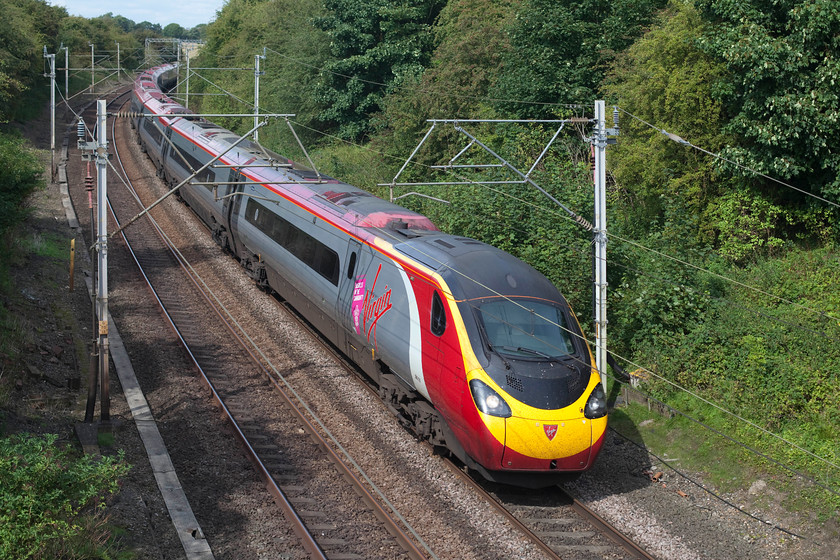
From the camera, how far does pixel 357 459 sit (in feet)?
37.1

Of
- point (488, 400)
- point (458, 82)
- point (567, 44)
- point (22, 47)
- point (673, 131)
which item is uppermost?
point (567, 44)

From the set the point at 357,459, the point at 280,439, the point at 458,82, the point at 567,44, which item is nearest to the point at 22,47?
the point at 458,82

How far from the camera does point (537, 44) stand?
23.6m

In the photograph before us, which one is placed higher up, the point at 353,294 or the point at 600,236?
the point at 600,236

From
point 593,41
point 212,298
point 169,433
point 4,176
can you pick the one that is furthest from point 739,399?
point 4,176

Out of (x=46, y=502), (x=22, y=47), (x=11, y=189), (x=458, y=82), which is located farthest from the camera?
(x=22, y=47)

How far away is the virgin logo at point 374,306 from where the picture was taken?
39.4 feet

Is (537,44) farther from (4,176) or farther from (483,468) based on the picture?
(483,468)

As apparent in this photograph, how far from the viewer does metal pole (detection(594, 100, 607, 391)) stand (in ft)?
40.3

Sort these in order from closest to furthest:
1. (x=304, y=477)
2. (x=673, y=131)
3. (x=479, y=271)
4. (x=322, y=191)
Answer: (x=479, y=271)
(x=304, y=477)
(x=322, y=191)
(x=673, y=131)

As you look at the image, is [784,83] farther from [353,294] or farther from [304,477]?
[304,477]

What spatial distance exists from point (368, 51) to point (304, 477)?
27143 mm

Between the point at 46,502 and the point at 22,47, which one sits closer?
the point at 46,502

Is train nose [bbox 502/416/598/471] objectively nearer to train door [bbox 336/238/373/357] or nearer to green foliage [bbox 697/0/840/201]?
train door [bbox 336/238/373/357]
